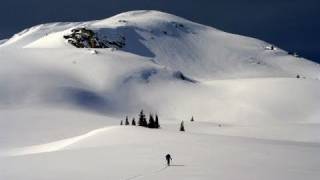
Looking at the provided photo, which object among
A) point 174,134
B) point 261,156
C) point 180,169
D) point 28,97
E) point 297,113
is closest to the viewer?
point 180,169

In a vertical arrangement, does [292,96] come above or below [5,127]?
above

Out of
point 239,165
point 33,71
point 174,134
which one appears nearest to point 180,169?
point 239,165

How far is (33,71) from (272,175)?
497 feet

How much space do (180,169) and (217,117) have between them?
415 ft

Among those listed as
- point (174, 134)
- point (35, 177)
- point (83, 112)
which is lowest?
point (35, 177)

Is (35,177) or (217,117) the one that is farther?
(217,117)

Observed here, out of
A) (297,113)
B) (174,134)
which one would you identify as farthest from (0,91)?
(174,134)

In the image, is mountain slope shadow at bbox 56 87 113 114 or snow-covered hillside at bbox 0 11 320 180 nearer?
snow-covered hillside at bbox 0 11 320 180

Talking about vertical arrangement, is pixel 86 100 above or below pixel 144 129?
above

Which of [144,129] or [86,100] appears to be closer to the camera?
[144,129]

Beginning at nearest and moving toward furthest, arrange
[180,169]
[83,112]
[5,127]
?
[180,169]
[5,127]
[83,112]

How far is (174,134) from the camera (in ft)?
246

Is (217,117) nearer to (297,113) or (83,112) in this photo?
(297,113)

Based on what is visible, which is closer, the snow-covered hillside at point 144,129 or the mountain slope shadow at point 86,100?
the snow-covered hillside at point 144,129
